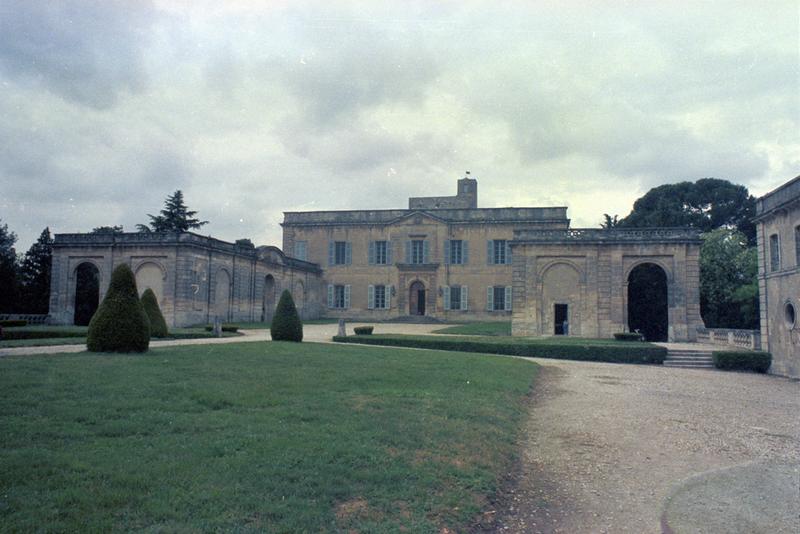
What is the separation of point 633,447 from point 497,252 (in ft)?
116

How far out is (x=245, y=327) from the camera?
30.7 metres

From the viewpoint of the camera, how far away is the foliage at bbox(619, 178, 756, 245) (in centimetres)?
4900

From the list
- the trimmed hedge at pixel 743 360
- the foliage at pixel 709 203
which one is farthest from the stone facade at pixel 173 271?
the foliage at pixel 709 203

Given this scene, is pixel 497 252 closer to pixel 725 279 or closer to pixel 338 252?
pixel 338 252

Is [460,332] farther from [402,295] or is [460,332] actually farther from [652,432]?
[652,432]

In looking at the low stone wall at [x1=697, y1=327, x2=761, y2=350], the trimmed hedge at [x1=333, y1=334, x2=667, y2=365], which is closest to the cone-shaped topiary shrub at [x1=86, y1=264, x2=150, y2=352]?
the trimmed hedge at [x1=333, y1=334, x2=667, y2=365]

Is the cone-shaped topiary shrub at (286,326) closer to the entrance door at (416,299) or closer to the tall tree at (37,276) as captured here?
the tall tree at (37,276)

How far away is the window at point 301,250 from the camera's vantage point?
46938 mm

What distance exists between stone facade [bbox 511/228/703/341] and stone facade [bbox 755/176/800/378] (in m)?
9.21

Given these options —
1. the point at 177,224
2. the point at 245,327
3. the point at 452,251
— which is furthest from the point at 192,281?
the point at 177,224

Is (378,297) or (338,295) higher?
(338,295)

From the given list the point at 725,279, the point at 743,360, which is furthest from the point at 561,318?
the point at 725,279

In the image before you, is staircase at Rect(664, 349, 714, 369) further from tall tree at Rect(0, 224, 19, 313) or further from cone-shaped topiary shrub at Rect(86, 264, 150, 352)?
tall tree at Rect(0, 224, 19, 313)

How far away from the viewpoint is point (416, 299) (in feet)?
147
